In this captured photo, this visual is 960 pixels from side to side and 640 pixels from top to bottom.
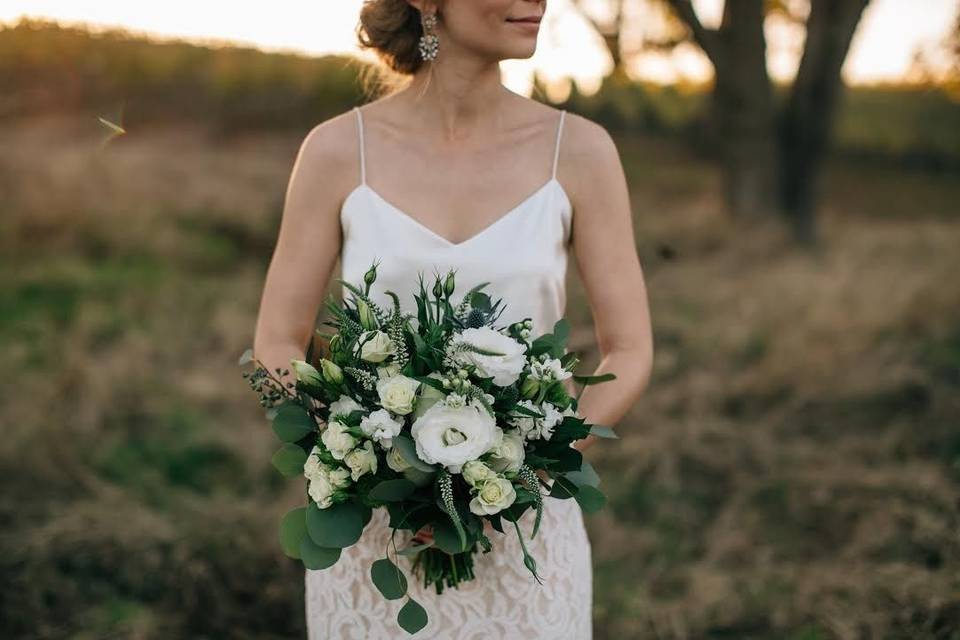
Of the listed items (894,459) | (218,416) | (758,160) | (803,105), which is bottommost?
(218,416)

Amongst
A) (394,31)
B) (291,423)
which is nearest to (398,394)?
(291,423)

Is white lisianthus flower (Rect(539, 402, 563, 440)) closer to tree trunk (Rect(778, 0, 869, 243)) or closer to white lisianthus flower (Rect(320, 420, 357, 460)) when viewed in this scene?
white lisianthus flower (Rect(320, 420, 357, 460))

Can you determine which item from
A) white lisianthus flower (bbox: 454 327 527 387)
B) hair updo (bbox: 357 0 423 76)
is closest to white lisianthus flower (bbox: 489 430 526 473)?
white lisianthus flower (bbox: 454 327 527 387)

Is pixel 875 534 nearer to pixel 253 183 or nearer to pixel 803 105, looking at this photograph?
pixel 803 105

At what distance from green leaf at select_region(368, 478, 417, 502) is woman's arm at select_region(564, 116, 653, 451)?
0.68 m

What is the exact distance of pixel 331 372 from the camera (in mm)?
1867

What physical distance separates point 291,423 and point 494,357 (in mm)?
464

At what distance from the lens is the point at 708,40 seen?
8.94 meters

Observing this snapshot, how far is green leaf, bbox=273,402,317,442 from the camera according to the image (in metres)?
1.94

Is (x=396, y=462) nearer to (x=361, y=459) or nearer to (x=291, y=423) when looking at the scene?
(x=361, y=459)

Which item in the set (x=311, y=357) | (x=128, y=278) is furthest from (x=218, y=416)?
(x=311, y=357)

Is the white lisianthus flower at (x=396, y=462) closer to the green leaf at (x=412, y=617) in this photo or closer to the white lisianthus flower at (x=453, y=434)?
the white lisianthus flower at (x=453, y=434)

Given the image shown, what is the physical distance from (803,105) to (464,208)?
907 cm

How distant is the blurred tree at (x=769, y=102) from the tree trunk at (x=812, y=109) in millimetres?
11
